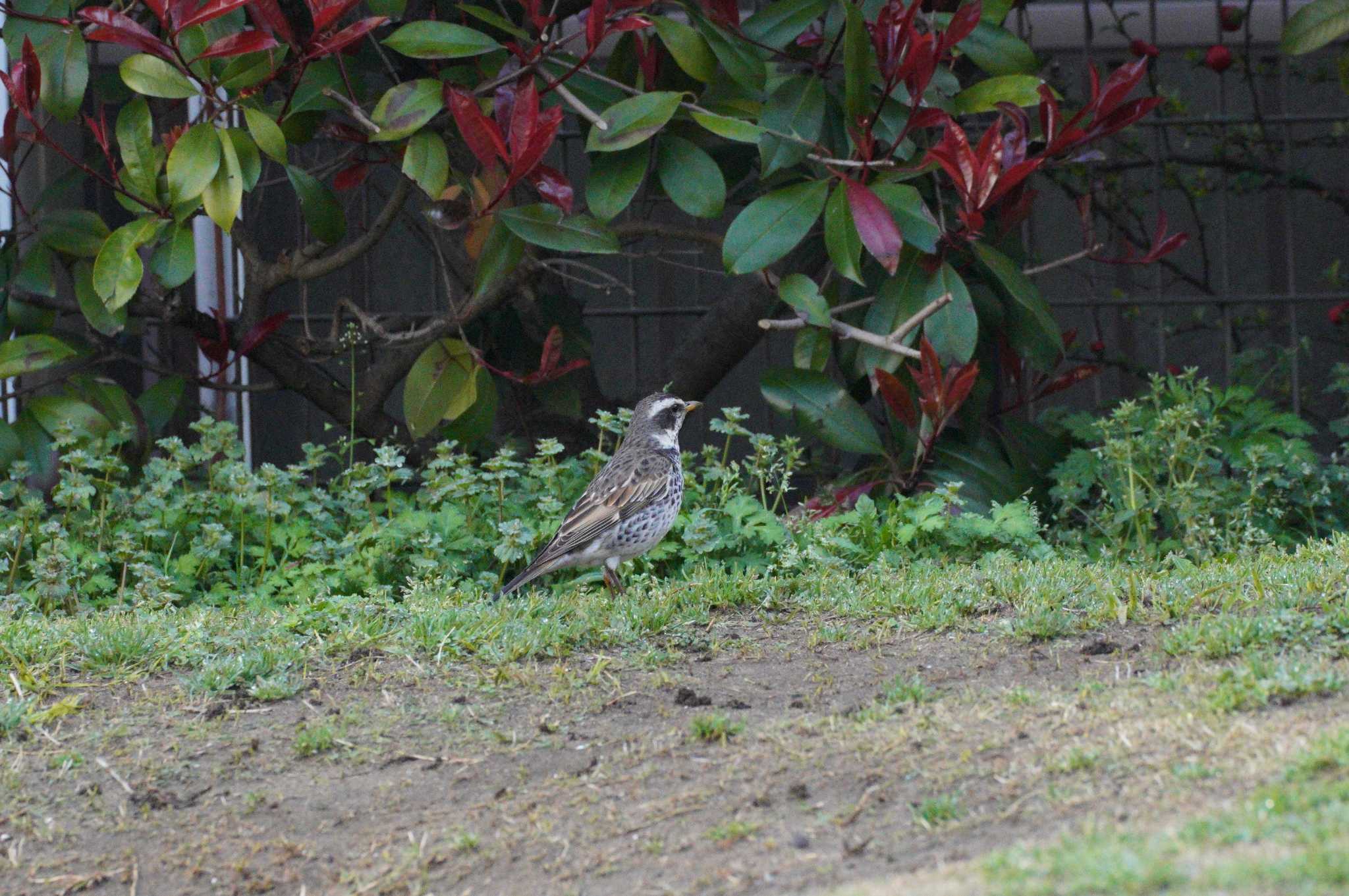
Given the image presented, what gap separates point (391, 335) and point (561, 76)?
170 cm

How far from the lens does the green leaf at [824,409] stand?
625 centimetres

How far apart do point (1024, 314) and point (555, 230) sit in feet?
6.67

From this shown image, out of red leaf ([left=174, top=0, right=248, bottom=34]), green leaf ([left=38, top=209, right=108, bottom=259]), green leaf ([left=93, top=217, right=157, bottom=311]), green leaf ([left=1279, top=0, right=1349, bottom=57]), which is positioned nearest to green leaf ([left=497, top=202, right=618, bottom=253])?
red leaf ([left=174, top=0, right=248, bottom=34])

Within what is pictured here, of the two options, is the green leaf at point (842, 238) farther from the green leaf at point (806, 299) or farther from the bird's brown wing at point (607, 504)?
the bird's brown wing at point (607, 504)

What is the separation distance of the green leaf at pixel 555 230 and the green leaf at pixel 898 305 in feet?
3.71

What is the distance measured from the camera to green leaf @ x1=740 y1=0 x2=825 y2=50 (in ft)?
19.8

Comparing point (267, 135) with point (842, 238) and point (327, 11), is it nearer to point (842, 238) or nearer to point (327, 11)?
point (327, 11)

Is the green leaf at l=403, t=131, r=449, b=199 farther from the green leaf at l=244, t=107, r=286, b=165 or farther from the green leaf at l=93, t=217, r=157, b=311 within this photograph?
the green leaf at l=93, t=217, r=157, b=311

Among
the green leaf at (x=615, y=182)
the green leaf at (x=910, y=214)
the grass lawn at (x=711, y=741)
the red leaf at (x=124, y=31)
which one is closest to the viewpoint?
the grass lawn at (x=711, y=741)

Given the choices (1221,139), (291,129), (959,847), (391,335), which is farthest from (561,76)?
(1221,139)

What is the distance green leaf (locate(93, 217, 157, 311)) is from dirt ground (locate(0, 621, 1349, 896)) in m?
1.85

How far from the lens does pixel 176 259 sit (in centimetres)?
584

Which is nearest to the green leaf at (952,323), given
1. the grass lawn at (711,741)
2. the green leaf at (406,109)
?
the grass lawn at (711,741)

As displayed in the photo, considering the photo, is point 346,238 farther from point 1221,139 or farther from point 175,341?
point 1221,139
